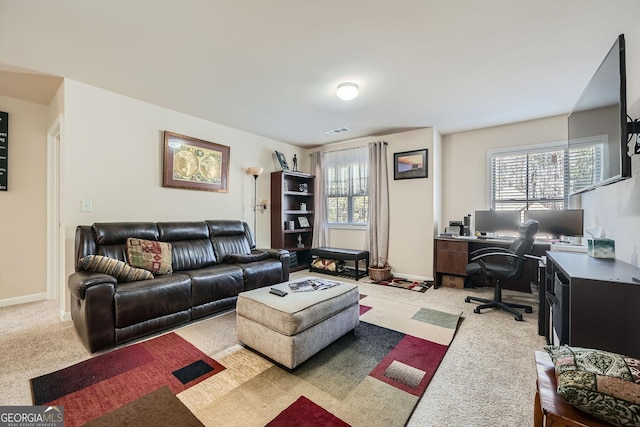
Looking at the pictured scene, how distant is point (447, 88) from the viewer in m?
2.87

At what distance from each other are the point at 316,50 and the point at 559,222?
3576 millimetres

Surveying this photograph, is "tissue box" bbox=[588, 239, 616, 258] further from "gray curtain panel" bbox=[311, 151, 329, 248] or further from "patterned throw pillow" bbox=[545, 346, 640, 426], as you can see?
"gray curtain panel" bbox=[311, 151, 329, 248]

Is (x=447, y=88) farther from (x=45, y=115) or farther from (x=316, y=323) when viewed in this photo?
(x=45, y=115)

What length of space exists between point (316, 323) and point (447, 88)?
2.74m

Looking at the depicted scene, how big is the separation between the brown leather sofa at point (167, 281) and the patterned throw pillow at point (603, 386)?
→ 2689 millimetres

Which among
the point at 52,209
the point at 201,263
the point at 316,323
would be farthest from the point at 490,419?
the point at 52,209

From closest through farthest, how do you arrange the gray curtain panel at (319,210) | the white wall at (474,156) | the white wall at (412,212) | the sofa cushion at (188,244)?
the sofa cushion at (188,244), the white wall at (474,156), the white wall at (412,212), the gray curtain panel at (319,210)

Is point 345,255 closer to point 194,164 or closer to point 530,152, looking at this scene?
point 194,164

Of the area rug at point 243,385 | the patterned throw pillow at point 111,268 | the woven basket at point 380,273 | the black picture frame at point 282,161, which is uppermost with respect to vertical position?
the black picture frame at point 282,161

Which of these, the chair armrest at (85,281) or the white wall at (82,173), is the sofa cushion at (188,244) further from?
the chair armrest at (85,281)

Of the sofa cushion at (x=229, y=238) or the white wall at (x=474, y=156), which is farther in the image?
the white wall at (x=474, y=156)

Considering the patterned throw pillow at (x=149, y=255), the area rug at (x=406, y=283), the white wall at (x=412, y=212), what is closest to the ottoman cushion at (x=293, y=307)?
the patterned throw pillow at (x=149, y=255)

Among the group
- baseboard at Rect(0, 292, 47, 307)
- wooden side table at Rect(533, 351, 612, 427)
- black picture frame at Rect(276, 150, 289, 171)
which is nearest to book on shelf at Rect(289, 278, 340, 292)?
wooden side table at Rect(533, 351, 612, 427)

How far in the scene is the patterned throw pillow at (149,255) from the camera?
8.76 ft
